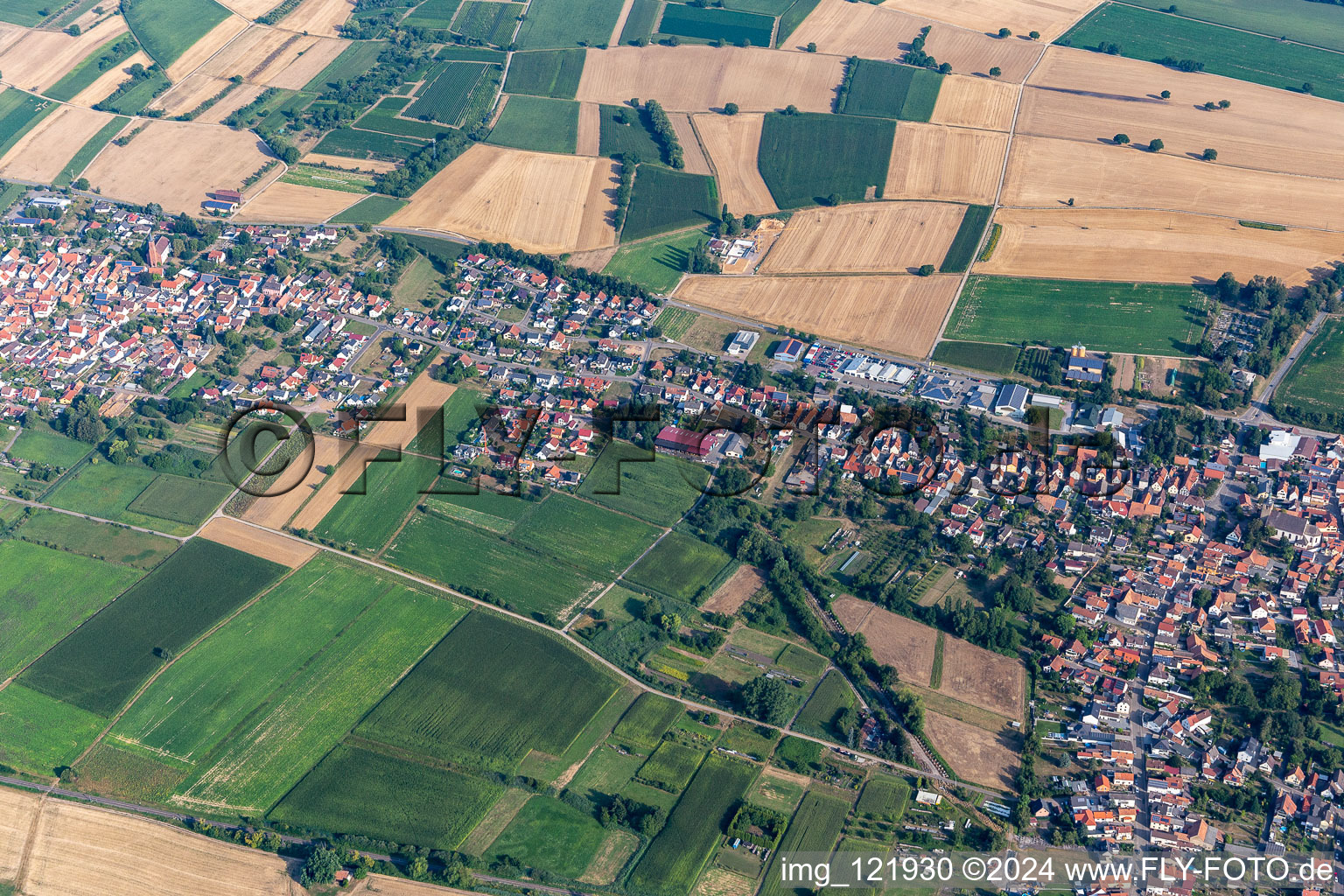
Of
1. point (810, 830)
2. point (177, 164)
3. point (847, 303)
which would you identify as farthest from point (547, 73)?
point (810, 830)

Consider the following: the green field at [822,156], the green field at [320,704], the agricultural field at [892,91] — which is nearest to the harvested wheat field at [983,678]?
the green field at [320,704]

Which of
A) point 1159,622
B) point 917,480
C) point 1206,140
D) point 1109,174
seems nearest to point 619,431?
point 917,480

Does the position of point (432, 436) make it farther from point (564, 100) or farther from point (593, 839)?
point (564, 100)

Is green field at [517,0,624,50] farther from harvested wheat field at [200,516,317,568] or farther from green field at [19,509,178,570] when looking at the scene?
green field at [19,509,178,570]

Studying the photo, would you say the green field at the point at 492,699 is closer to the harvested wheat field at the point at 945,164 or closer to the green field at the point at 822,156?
the green field at the point at 822,156

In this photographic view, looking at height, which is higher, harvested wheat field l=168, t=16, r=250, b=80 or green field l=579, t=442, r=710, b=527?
harvested wheat field l=168, t=16, r=250, b=80

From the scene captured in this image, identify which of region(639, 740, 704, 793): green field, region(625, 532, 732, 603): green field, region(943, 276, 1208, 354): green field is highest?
region(943, 276, 1208, 354): green field

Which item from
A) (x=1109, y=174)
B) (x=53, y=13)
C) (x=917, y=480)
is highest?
(x=53, y=13)

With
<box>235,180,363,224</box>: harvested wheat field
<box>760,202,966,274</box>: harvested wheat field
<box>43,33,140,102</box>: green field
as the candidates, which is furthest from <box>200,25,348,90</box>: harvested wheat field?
<box>760,202,966,274</box>: harvested wheat field
